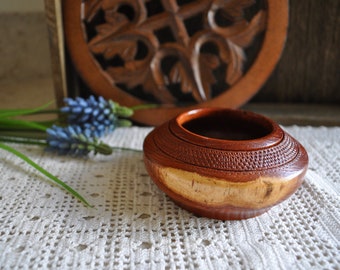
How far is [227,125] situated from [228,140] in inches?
3.6

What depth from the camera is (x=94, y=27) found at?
661 mm

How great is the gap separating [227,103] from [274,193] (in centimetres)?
30

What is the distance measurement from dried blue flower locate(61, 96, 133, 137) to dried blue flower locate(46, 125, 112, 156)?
34mm

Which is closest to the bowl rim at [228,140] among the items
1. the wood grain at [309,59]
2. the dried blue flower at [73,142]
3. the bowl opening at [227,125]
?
the bowl opening at [227,125]

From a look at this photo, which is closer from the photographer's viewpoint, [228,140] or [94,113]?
[228,140]

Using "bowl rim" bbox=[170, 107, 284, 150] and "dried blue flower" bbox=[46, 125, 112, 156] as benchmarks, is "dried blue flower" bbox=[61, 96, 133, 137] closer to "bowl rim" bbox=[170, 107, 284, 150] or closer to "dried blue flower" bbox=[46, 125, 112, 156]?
"dried blue flower" bbox=[46, 125, 112, 156]

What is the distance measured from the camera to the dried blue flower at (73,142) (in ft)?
1.79

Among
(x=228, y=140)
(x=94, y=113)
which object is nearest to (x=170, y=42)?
(x=94, y=113)

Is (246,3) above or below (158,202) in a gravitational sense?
above

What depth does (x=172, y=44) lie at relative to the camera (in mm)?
635

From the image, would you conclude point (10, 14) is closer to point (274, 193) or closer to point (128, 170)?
point (128, 170)

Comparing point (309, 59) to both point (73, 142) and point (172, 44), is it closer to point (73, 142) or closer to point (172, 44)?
point (172, 44)

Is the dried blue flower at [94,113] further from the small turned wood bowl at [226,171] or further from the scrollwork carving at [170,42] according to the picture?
the small turned wood bowl at [226,171]

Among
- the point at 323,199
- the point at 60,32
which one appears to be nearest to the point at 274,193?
the point at 323,199
